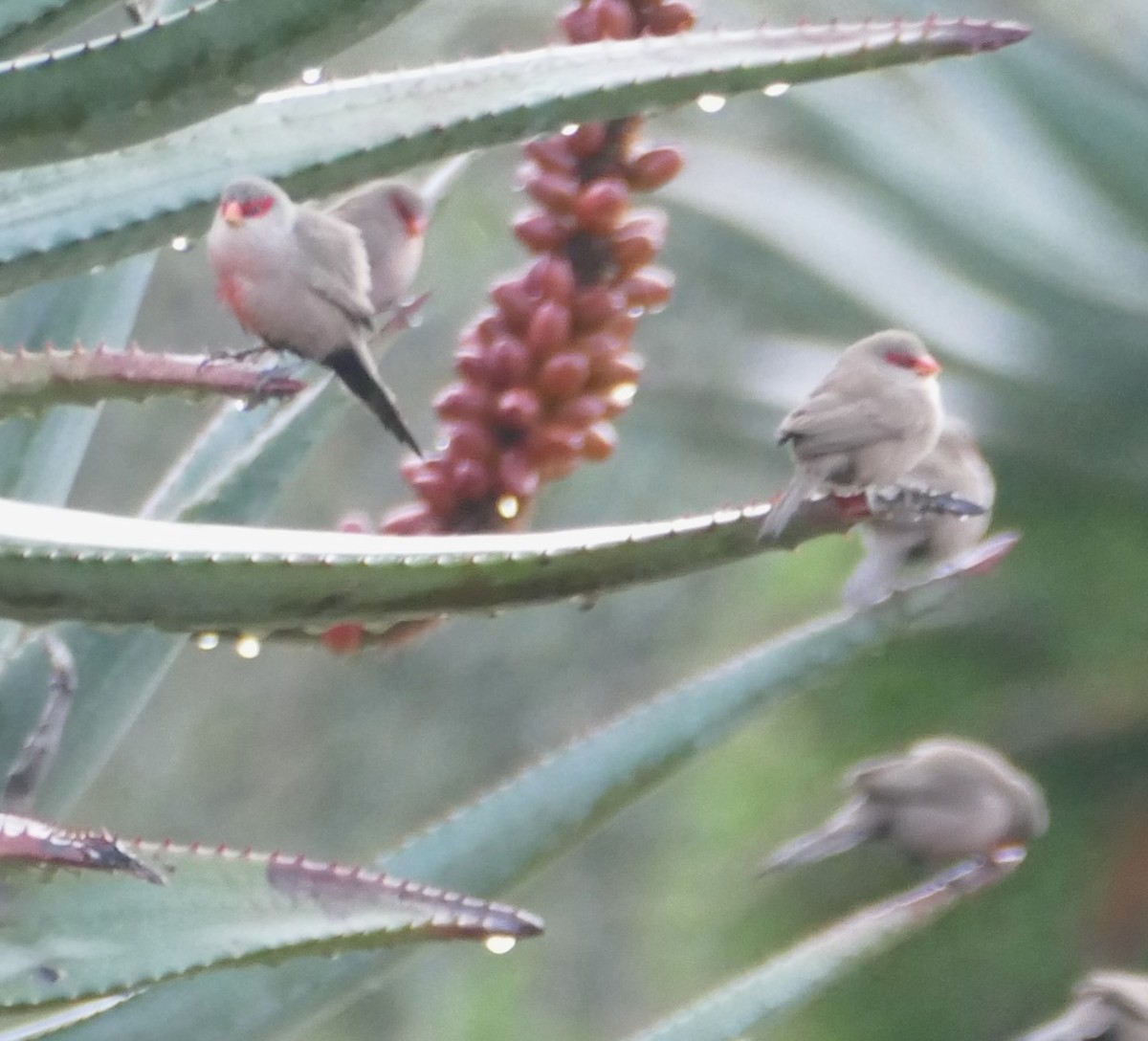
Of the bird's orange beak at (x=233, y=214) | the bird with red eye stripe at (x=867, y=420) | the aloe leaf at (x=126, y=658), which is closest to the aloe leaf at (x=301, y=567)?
the aloe leaf at (x=126, y=658)

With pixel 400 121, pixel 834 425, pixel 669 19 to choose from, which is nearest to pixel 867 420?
pixel 834 425

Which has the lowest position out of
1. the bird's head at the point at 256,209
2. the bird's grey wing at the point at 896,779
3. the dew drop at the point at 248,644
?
the dew drop at the point at 248,644

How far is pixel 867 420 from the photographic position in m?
2.02

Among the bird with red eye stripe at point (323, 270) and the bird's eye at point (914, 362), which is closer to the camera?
the bird with red eye stripe at point (323, 270)

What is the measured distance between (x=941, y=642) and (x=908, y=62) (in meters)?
1.91

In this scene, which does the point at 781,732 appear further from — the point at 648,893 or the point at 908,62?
the point at 908,62

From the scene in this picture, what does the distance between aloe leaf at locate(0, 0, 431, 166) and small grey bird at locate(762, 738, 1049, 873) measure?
1785 millimetres

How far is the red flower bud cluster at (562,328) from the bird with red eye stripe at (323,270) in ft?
0.19

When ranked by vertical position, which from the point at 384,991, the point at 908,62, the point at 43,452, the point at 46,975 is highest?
the point at 384,991

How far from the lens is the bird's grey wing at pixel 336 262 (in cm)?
151

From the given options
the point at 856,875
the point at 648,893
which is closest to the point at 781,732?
the point at 856,875

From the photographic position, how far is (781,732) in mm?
3139

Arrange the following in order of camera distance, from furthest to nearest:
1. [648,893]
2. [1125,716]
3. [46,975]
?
1. [648,893]
2. [1125,716]
3. [46,975]

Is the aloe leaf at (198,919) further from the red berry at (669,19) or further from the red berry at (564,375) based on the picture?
the red berry at (669,19)
